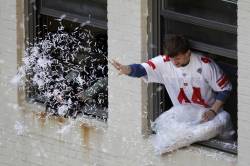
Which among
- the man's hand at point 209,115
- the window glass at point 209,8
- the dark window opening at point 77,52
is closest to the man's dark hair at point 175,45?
the window glass at point 209,8

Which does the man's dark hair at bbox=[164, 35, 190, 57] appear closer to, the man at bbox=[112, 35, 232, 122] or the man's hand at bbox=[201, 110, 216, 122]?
the man at bbox=[112, 35, 232, 122]

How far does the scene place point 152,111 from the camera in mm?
11117

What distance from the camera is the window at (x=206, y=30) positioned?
1041 cm

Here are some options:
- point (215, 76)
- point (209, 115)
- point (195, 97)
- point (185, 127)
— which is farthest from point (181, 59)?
point (185, 127)

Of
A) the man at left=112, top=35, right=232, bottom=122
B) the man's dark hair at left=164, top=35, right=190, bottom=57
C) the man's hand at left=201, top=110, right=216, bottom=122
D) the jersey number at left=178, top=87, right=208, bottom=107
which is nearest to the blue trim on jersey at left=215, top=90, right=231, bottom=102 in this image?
the man at left=112, top=35, right=232, bottom=122

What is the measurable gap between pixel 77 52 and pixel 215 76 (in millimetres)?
1975

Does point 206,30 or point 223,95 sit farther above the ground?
point 206,30

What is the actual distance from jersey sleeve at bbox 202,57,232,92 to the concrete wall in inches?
23.4

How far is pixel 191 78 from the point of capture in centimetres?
1059

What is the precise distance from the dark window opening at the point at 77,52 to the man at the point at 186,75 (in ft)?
3.23

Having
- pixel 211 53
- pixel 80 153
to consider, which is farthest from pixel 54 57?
pixel 211 53

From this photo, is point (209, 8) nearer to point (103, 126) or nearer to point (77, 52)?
point (103, 126)

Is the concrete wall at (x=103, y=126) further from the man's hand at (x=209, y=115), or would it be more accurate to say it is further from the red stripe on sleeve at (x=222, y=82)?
the red stripe on sleeve at (x=222, y=82)

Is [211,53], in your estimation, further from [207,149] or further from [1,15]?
[1,15]
